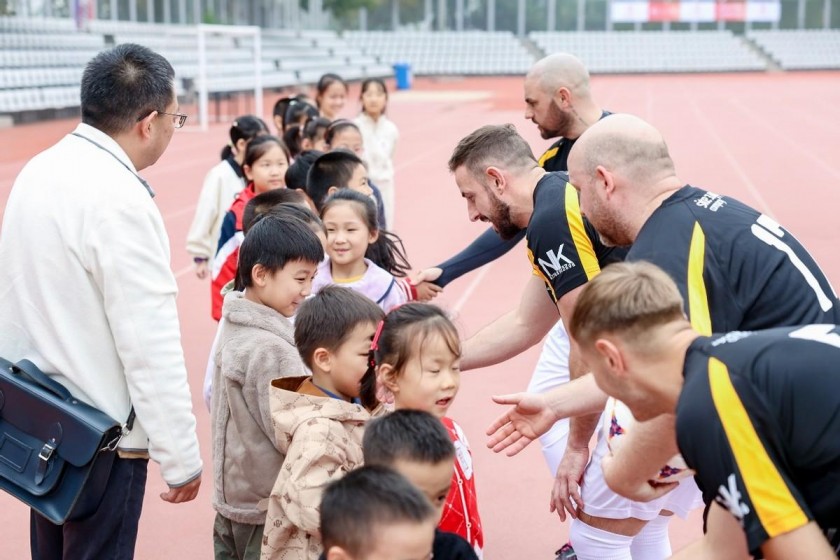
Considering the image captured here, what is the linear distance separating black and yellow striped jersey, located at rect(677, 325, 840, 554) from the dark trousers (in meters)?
1.80

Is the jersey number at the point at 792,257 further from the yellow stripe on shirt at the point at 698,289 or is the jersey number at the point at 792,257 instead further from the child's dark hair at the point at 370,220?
the child's dark hair at the point at 370,220

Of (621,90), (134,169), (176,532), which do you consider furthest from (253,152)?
(621,90)

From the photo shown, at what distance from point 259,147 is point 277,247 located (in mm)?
2520

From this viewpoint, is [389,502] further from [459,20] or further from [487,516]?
[459,20]

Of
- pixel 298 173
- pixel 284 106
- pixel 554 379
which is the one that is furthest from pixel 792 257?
pixel 284 106

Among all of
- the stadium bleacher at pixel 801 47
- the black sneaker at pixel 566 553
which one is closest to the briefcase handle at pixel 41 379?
the black sneaker at pixel 566 553

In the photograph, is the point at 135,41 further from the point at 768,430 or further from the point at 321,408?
the point at 768,430

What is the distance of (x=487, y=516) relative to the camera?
5059 mm

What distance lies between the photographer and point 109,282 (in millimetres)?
2945

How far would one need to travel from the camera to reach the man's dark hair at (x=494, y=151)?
12.5ft

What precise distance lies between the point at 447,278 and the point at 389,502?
288 cm

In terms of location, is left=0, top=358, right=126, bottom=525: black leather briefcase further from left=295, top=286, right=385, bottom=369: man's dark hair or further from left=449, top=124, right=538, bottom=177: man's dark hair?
left=449, top=124, right=538, bottom=177: man's dark hair

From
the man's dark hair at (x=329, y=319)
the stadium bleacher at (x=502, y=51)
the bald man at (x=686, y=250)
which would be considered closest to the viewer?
the bald man at (x=686, y=250)

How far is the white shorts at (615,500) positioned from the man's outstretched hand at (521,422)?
37 cm
